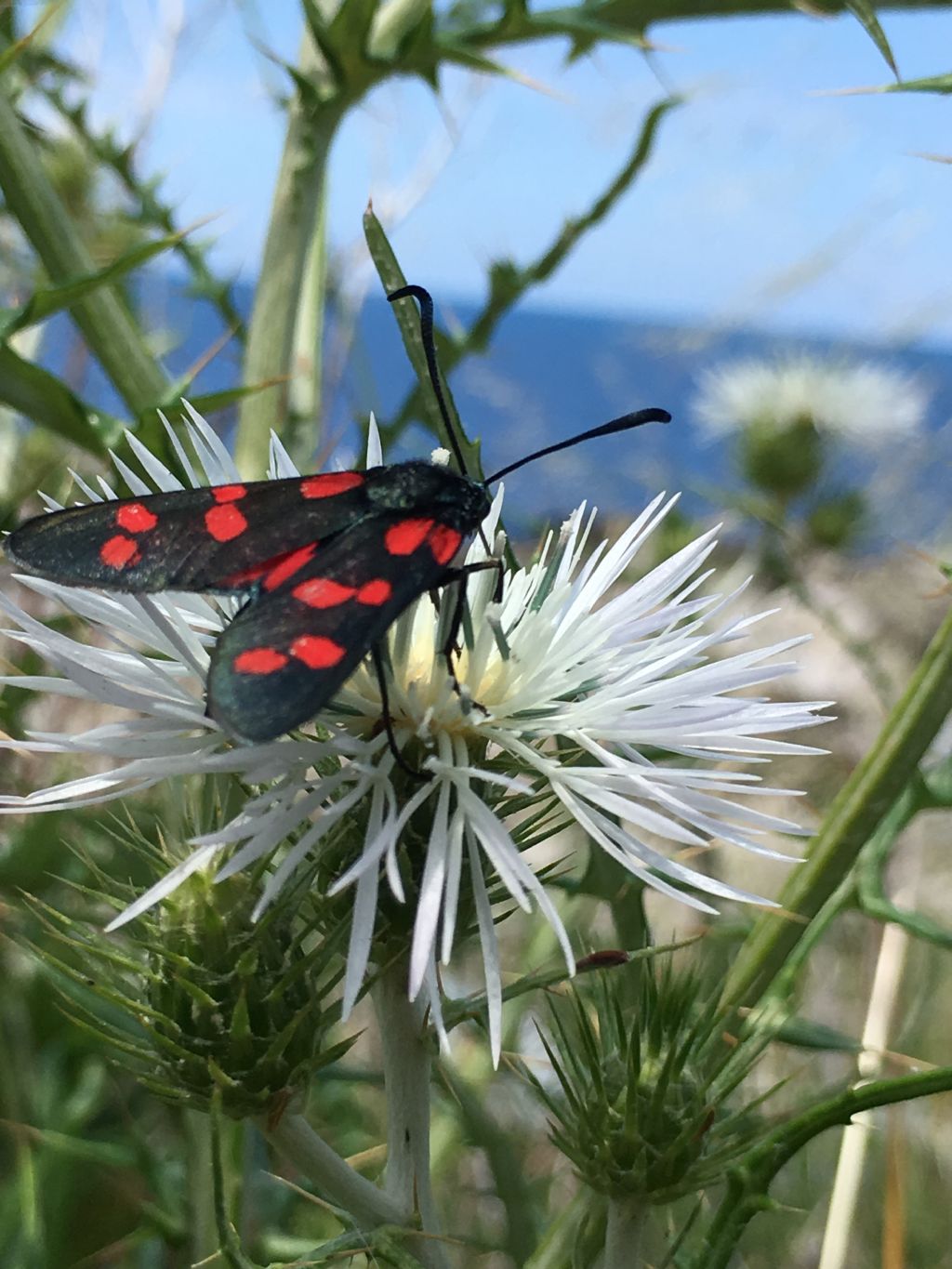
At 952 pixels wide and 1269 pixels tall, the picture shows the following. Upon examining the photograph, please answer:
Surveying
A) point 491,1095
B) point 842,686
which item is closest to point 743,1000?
point 491,1095

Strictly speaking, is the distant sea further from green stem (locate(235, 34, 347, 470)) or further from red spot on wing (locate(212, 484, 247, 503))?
red spot on wing (locate(212, 484, 247, 503))

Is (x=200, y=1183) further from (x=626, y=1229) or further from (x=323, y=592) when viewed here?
(x=323, y=592)

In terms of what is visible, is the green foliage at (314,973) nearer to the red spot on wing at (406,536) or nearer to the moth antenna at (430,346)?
the moth antenna at (430,346)

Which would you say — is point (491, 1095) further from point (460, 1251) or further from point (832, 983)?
point (832, 983)

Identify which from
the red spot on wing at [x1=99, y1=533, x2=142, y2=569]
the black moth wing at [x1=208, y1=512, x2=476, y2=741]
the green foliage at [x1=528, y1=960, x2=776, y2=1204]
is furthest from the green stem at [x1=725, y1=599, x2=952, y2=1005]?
the red spot on wing at [x1=99, y1=533, x2=142, y2=569]

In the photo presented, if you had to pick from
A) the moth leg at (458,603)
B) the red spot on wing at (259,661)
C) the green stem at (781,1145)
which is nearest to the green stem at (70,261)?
the moth leg at (458,603)

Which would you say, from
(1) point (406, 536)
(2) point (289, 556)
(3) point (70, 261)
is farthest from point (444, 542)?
(3) point (70, 261)
